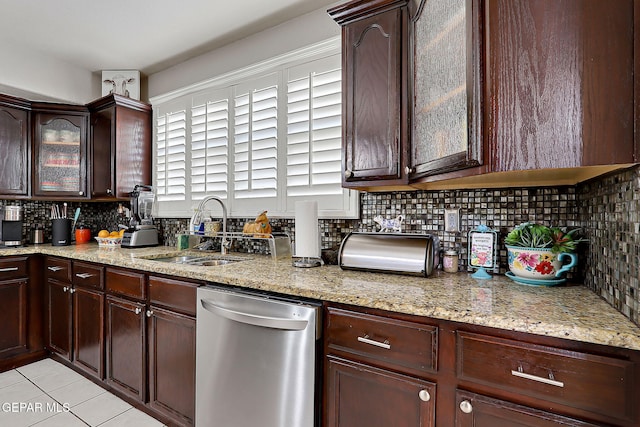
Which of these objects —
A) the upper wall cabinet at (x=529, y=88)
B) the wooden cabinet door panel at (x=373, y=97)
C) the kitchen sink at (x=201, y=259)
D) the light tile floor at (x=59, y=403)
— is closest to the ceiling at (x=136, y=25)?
the wooden cabinet door panel at (x=373, y=97)

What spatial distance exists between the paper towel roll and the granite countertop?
0.11 meters

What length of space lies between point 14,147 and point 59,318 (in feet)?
5.14

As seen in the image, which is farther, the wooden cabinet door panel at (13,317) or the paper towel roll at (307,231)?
the wooden cabinet door panel at (13,317)

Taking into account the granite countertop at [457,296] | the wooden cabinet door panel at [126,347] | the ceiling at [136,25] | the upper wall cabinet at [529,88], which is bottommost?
the wooden cabinet door panel at [126,347]

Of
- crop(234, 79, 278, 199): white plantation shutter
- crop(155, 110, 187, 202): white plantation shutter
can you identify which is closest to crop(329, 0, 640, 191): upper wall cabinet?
crop(234, 79, 278, 199): white plantation shutter

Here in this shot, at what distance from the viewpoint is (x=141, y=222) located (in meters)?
3.03

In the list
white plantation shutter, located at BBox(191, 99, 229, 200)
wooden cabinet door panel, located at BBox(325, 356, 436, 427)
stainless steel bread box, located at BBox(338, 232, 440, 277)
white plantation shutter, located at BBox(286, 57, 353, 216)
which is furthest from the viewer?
white plantation shutter, located at BBox(191, 99, 229, 200)

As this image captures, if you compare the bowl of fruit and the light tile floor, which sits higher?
the bowl of fruit

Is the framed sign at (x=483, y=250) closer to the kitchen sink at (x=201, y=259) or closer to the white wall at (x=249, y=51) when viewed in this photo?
the kitchen sink at (x=201, y=259)

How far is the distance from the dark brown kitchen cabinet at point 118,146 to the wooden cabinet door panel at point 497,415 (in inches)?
122

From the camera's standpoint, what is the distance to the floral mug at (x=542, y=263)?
1.37 meters

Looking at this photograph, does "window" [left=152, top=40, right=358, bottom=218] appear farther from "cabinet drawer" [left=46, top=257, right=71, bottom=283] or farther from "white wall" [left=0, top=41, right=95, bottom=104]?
"white wall" [left=0, top=41, right=95, bottom=104]

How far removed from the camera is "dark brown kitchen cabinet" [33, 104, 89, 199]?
10.2 feet

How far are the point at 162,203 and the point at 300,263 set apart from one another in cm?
183
